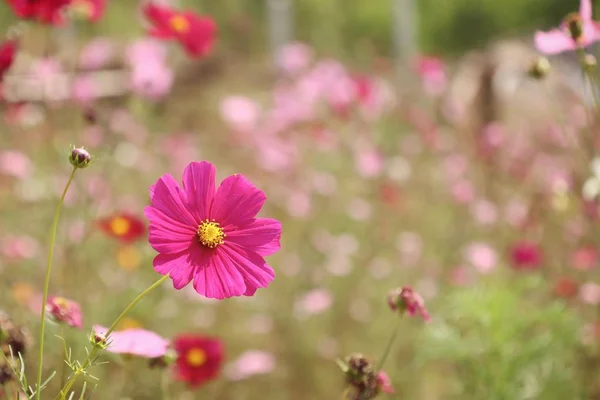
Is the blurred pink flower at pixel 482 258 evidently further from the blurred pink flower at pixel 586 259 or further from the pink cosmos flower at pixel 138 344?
the pink cosmos flower at pixel 138 344

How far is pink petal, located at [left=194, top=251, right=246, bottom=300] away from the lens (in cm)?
59

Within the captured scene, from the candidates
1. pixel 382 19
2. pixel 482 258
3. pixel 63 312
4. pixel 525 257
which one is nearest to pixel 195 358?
pixel 63 312

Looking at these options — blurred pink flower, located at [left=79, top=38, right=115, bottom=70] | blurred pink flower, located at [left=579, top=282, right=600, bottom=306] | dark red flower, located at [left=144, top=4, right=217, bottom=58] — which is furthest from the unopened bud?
blurred pink flower, located at [left=79, top=38, right=115, bottom=70]

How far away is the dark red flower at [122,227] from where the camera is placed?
139 centimetres

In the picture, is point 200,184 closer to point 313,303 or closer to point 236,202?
point 236,202

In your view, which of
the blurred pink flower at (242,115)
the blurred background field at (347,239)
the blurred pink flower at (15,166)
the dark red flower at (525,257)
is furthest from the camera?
the blurred pink flower at (242,115)

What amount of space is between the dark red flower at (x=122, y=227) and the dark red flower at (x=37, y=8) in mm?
489

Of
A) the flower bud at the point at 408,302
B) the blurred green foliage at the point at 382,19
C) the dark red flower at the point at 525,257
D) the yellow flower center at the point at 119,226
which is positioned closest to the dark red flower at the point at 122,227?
the yellow flower center at the point at 119,226

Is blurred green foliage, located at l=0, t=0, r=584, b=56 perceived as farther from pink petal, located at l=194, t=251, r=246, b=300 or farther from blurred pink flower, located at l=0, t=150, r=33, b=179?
pink petal, located at l=194, t=251, r=246, b=300

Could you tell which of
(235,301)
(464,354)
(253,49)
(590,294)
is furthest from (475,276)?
(253,49)

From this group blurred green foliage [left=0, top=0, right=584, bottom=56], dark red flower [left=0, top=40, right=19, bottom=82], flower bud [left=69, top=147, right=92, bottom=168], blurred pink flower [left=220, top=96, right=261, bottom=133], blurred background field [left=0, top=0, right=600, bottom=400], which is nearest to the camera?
flower bud [left=69, top=147, right=92, bottom=168]

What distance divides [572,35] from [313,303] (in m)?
1.09

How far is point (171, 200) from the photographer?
23.6 inches

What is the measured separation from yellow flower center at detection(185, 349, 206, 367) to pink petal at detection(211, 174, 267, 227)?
0.59 meters
